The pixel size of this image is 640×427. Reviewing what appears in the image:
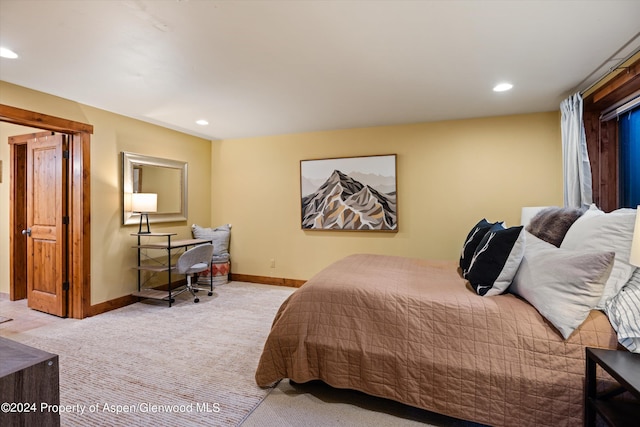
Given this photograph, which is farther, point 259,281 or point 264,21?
point 259,281

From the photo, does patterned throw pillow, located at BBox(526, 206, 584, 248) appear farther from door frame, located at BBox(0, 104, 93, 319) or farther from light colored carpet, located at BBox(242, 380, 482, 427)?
door frame, located at BBox(0, 104, 93, 319)

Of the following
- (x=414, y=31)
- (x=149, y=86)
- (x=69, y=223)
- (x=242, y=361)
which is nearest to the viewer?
(x=414, y=31)

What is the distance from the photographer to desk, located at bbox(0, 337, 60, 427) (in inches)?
38.1

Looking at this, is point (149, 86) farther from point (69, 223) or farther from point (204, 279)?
point (204, 279)

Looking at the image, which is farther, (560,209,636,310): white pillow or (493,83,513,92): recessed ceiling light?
(493,83,513,92): recessed ceiling light

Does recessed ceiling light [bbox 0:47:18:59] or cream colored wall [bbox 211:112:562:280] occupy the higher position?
recessed ceiling light [bbox 0:47:18:59]

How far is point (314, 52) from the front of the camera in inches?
88.5

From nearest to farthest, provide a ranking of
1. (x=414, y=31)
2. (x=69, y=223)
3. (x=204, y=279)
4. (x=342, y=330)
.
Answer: (x=342, y=330)
(x=414, y=31)
(x=69, y=223)
(x=204, y=279)

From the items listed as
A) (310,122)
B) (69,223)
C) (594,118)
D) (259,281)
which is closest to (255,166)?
(310,122)

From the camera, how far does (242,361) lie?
2.42m

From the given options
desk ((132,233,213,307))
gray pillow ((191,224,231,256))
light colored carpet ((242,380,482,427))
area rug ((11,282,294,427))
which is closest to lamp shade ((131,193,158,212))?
desk ((132,233,213,307))

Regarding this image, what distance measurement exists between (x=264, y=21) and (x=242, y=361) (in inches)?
96.1

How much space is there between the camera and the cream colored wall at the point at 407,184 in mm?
3697

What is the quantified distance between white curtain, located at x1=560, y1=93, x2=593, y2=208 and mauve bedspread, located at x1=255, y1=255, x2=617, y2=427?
1.78m
